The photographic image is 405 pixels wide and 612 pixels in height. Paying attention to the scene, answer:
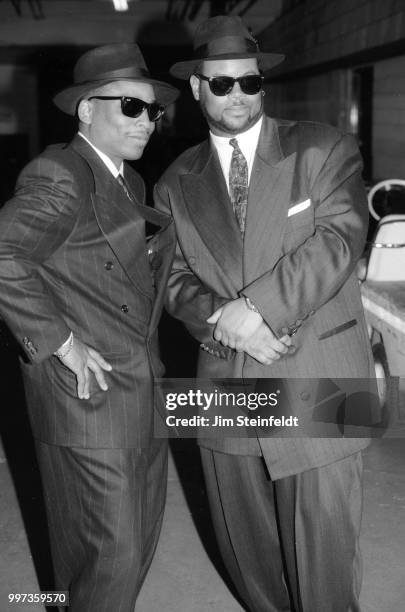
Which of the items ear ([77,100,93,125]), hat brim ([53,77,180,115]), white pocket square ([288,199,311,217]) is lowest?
white pocket square ([288,199,311,217])

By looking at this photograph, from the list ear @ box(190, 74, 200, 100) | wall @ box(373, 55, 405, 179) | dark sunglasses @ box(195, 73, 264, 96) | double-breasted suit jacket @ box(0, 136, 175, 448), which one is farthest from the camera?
wall @ box(373, 55, 405, 179)

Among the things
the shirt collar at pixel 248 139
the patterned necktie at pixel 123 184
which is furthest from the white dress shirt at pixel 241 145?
the patterned necktie at pixel 123 184

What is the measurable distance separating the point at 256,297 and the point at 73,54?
18977mm

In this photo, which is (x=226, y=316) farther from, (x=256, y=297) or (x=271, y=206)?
(x=271, y=206)

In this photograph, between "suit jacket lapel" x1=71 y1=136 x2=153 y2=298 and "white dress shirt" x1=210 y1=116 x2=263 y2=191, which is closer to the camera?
"suit jacket lapel" x1=71 y1=136 x2=153 y2=298

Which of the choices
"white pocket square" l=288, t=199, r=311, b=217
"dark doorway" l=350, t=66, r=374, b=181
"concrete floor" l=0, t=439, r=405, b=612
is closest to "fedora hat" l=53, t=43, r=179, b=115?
"white pocket square" l=288, t=199, r=311, b=217

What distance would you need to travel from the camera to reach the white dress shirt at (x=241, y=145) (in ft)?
8.30

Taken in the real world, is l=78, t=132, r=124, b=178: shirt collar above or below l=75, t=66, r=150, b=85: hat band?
below

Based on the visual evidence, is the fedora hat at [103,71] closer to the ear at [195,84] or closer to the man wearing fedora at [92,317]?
the man wearing fedora at [92,317]

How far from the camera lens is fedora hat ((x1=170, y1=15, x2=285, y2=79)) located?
250 centimetres

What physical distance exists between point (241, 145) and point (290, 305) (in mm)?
567

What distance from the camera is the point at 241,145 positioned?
8.36 feet

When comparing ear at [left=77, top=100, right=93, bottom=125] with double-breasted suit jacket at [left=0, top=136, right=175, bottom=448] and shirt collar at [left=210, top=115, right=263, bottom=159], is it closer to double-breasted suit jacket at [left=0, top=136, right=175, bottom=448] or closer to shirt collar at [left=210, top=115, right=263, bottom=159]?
double-breasted suit jacket at [left=0, top=136, right=175, bottom=448]

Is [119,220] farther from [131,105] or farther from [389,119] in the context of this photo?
[389,119]
